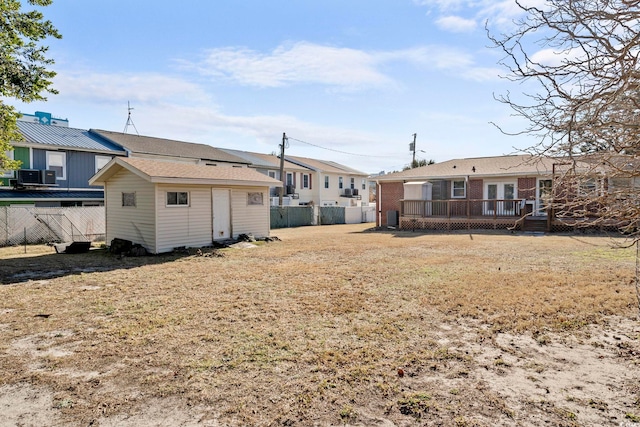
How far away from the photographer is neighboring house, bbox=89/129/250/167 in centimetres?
2348

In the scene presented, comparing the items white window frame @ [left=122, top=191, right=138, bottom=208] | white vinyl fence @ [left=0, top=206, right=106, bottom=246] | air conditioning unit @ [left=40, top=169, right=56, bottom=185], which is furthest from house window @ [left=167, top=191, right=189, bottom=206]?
air conditioning unit @ [left=40, top=169, right=56, bottom=185]

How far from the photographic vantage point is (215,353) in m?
4.42

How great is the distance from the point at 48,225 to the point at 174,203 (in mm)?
7013

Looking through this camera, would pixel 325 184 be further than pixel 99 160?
Yes

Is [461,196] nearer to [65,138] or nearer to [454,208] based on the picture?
[454,208]

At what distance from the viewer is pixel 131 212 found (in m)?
14.0

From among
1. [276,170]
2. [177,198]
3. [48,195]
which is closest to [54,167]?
[48,195]

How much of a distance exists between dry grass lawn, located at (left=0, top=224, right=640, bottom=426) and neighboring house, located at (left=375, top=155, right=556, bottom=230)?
422 inches

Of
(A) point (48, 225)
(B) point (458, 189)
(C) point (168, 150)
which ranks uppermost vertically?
(C) point (168, 150)

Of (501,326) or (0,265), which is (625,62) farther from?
(0,265)

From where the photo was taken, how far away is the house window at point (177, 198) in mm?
13445

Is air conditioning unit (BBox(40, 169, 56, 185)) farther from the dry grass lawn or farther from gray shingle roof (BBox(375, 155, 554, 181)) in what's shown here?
gray shingle roof (BBox(375, 155, 554, 181))

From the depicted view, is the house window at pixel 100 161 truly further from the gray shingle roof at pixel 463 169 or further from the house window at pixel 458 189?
the house window at pixel 458 189

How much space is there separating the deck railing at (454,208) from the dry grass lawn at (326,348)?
11.1 m
